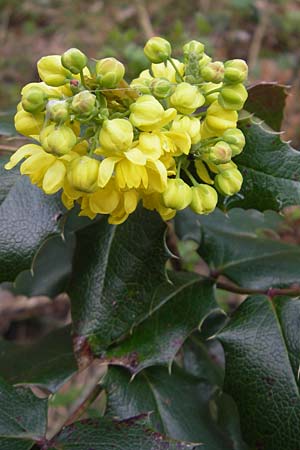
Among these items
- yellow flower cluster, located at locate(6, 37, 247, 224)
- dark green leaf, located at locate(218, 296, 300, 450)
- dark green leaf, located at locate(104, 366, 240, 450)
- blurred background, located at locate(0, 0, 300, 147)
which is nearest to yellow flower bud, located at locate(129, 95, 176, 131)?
yellow flower cluster, located at locate(6, 37, 247, 224)

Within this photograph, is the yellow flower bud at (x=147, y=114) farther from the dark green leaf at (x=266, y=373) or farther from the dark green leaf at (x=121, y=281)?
the dark green leaf at (x=266, y=373)

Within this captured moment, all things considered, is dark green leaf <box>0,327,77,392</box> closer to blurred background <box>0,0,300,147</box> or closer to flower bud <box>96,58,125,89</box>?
flower bud <box>96,58,125,89</box>

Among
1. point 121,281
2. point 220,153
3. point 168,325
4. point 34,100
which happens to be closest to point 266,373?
point 168,325

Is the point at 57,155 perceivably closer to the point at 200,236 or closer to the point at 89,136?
the point at 89,136

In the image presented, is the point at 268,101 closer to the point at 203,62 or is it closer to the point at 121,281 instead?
the point at 203,62

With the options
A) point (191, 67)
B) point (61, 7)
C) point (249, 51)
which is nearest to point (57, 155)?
point (191, 67)

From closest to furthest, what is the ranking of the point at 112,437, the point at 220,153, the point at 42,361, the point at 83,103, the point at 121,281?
1. the point at 83,103
2. the point at 220,153
3. the point at 112,437
4. the point at 121,281
5. the point at 42,361
